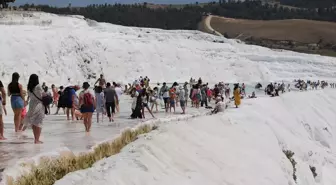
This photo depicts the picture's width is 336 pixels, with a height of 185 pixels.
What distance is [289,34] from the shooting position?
378 feet

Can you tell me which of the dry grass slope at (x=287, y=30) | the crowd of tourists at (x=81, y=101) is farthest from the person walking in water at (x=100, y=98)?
the dry grass slope at (x=287, y=30)

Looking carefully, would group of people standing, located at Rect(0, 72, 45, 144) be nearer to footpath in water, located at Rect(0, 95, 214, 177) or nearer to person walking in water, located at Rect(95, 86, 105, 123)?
footpath in water, located at Rect(0, 95, 214, 177)

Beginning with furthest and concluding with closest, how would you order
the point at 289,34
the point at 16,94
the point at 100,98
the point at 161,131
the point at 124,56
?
the point at 289,34 → the point at 124,56 → the point at 100,98 → the point at 16,94 → the point at 161,131

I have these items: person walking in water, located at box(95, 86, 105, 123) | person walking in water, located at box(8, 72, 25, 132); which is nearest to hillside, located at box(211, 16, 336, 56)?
person walking in water, located at box(95, 86, 105, 123)

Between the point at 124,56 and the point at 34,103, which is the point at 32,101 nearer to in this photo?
the point at 34,103

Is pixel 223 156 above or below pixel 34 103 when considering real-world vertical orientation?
below

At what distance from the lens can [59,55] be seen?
123 ft

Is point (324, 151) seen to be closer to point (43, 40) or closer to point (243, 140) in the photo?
point (243, 140)

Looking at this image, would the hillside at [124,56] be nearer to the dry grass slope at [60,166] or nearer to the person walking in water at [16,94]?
the person walking in water at [16,94]

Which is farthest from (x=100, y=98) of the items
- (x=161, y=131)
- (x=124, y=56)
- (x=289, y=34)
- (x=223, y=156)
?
(x=289, y=34)

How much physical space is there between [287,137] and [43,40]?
2670 centimetres

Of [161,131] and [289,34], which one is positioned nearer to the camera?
[161,131]

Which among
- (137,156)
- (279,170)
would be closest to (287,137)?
(279,170)

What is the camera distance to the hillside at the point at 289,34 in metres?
108
